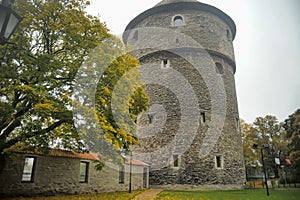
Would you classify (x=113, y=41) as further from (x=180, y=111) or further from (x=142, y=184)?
(x=142, y=184)

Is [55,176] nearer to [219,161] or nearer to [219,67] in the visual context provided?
[219,161]

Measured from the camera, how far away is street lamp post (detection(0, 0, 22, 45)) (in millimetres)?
2895

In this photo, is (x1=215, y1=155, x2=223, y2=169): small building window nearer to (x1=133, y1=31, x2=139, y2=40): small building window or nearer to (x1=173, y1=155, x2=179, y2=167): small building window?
(x1=173, y1=155, x2=179, y2=167): small building window

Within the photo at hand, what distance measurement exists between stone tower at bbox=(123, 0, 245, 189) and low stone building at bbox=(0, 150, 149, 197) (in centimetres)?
328

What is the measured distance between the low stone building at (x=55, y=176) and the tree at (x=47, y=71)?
1470 mm

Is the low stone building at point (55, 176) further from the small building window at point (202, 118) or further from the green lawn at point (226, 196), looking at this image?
the small building window at point (202, 118)

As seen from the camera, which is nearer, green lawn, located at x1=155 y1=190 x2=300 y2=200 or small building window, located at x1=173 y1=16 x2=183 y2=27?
green lawn, located at x1=155 y1=190 x2=300 y2=200

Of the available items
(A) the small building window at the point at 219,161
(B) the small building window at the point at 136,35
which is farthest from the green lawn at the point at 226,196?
(B) the small building window at the point at 136,35

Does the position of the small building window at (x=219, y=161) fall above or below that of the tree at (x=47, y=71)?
below

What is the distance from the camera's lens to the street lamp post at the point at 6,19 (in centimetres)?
289

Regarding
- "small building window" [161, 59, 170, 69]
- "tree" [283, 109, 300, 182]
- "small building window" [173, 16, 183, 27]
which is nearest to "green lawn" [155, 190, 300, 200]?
"small building window" [161, 59, 170, 69]

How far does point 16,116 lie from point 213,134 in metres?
11.9

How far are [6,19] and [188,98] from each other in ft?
45.9

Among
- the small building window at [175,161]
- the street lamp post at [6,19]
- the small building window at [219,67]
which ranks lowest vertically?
the small building window at [175,161]
